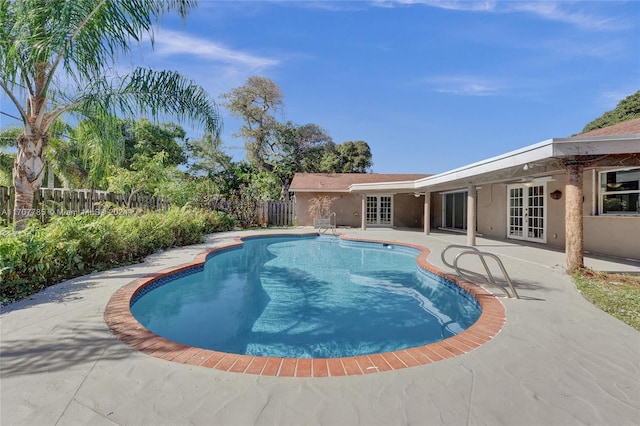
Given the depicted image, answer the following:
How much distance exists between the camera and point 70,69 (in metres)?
Answer: 6.33

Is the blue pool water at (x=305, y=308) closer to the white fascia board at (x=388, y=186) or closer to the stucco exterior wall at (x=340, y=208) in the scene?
the white fascia board at (x=388, y=186)

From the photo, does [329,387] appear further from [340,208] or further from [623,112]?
[623,112]

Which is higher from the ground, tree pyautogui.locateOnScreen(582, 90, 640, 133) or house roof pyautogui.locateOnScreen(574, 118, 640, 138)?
tree pyautogui.locateOnScreen(582, 90, 640, 133)

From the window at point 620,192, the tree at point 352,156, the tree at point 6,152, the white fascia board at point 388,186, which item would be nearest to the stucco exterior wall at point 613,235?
the window at point 620,192

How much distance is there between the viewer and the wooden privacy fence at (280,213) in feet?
69.4

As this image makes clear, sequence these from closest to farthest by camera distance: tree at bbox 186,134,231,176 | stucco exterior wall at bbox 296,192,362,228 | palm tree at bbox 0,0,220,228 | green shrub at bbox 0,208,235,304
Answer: green shrub at bbox 0,208,235,304 → palm tree at bbox 0,0,220,228 → stucco exterior wall at bbox 296,192,362,228 → tree at bbox 186,134,231,176

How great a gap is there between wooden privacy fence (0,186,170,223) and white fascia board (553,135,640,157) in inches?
458

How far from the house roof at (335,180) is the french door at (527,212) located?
7549 mm

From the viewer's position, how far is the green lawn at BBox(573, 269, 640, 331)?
14.6 ft

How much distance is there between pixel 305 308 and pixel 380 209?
53.1 feet

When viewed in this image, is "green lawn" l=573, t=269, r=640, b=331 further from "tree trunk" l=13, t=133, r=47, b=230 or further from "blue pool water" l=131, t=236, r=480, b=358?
"tree trunk" l=13, t=133, r=47, b=230

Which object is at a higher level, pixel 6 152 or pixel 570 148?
pixel 6 152

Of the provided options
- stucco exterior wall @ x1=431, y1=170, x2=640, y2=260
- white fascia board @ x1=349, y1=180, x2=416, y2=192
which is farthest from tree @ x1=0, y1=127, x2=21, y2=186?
stucco exterior wall @ x1=431, y1=170, x2=640, y2=260

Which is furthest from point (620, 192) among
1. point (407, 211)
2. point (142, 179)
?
point (142, 179)
